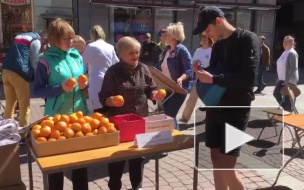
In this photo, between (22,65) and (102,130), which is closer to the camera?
(102,130)

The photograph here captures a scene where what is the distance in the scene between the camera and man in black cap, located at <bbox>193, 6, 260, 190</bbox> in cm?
231

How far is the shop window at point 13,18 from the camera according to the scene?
34.0 feet

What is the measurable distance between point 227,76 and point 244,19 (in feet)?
44.4

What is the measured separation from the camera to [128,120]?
2566 mm

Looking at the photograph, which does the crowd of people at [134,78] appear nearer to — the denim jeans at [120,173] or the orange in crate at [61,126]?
the denim jeans at [120,173]

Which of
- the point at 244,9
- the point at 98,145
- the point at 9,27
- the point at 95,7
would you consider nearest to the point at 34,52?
the point at 98,145

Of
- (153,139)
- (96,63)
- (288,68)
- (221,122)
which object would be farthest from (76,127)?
(288,68)

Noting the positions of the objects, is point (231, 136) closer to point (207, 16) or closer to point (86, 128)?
point (207, 16)

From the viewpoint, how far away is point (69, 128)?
220 centimetres

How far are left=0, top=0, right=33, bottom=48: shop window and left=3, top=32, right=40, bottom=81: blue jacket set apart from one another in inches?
248

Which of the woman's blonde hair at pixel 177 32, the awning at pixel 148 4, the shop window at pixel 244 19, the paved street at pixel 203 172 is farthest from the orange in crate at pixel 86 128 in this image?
the shop window at pixel 244 19

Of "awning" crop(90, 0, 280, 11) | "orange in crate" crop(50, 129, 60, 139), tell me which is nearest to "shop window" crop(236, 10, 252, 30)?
"awning" crop(90, 0, 280, 11)

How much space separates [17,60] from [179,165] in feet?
8.41

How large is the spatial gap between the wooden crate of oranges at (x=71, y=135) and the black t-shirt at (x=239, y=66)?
0.84m
